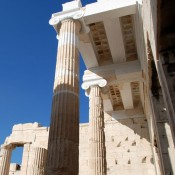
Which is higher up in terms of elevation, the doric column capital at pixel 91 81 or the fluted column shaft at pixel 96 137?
the doric column capital at pixel 91 81

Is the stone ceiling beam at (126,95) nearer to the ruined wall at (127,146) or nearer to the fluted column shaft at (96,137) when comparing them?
the ruined wall at (127,146)

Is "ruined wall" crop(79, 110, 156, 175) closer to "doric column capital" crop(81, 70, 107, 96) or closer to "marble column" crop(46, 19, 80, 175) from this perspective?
"doric column capital" crop(81, 70, 107, 96)

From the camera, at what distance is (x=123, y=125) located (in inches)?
742

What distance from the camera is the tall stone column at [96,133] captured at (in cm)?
1176

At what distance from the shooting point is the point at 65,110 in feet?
25.9

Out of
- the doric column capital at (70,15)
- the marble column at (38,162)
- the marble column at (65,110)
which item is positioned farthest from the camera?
the marble column at (38,162)

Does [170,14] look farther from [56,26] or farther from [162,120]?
[56,26]

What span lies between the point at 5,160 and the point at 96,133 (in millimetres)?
11350

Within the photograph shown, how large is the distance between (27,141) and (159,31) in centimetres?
1974

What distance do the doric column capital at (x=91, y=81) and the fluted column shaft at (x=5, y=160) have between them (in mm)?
10729

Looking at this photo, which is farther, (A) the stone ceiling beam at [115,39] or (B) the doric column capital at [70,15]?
(A) the stone ceiling beam at [115,39]

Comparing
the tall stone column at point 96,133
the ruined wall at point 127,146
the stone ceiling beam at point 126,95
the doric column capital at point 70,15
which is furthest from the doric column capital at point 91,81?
the ruined wall at point 127,146

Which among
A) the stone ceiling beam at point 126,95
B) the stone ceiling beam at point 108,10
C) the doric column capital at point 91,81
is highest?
the stone ceiling beam at point 108,10

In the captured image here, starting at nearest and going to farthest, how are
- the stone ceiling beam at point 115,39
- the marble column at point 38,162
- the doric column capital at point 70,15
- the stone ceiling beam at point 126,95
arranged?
1. the doric column capital at point 70,15
2. the stone ceiling beam at point 115,39
3. the stone ceiling beam at point 126,95
4. the marble column at point 38,162
